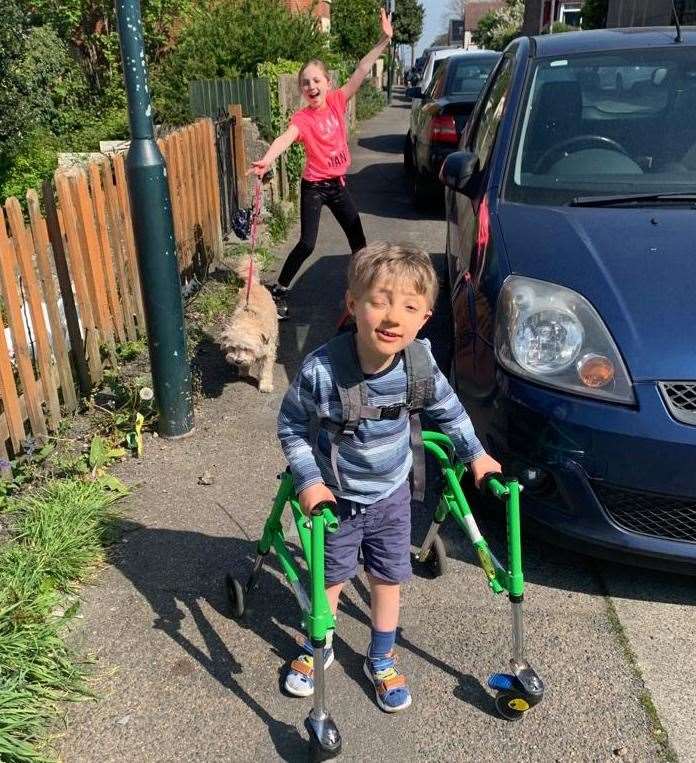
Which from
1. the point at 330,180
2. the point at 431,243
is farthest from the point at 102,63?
the point at 330,180

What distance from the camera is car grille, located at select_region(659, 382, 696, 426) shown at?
246cm

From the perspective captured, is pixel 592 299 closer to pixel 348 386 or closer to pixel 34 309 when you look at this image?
pixel 348 386

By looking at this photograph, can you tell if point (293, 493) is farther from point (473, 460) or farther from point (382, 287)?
point (382, 287)

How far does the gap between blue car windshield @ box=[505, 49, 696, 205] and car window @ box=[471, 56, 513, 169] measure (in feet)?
0.63

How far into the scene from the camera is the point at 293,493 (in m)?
2.45

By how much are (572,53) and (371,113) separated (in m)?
21.5

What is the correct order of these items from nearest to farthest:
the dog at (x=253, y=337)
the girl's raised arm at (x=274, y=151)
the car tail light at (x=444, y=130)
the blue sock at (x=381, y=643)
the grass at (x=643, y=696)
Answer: the grass at (x=643, y=696) < the blue sock at (x=381, y=643) < the dog at (x=253, y=337) < the girl's raised arm at (x=274, y=151) < the car tail light at (x=444, y=130)

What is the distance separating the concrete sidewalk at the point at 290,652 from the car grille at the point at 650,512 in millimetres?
357

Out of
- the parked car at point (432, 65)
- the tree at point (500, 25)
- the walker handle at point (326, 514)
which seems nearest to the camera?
the walker handle at point (326, 514)

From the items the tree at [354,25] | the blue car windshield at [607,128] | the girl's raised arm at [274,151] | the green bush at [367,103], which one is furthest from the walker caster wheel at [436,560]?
the tree at [354,25]

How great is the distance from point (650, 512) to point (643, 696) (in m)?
0.59

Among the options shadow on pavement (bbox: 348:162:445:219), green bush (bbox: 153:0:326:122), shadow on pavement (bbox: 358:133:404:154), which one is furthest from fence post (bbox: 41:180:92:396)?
shadow on pavement (bbox: 358:133:404:154)

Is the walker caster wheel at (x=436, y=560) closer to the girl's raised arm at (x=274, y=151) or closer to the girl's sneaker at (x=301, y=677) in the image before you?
the girl's sneaker at (x=301, y=677)

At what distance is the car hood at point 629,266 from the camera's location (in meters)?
2.54
